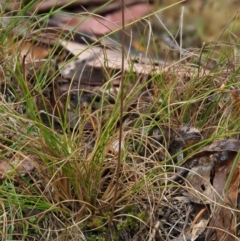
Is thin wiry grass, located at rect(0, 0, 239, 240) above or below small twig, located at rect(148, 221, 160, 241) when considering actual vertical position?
above

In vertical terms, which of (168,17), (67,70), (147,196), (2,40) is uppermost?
(2,40)

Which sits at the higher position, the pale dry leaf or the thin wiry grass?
the thin wiry grass

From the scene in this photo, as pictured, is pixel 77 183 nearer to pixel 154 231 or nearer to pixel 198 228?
pixel 154 231

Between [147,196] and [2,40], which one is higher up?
[2,40]

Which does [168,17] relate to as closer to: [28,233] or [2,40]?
[2,40]

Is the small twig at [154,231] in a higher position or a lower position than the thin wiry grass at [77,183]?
lower

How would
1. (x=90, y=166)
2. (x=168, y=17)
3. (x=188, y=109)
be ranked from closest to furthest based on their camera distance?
(x=90, y=166) < (x=188, y=109) < (x=168, y=17)

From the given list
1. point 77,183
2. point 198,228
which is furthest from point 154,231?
point 77,183

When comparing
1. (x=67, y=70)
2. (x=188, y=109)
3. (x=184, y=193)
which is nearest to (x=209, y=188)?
(x=184, y=193)

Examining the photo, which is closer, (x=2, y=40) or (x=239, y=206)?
(x=239, y=206)

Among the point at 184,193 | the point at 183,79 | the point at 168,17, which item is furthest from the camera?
the point at 168,17

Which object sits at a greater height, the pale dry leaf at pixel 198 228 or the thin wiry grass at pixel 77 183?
the thin wiry grass at pixel 77 183
